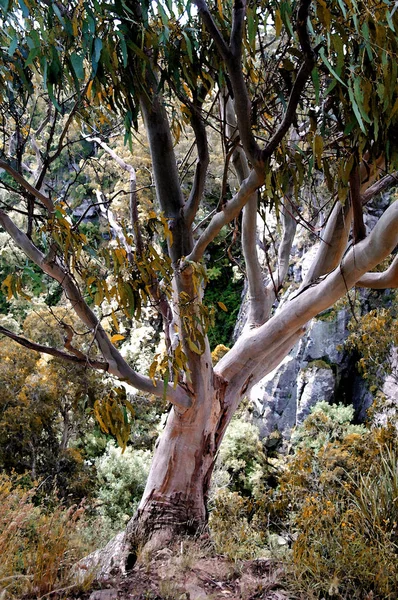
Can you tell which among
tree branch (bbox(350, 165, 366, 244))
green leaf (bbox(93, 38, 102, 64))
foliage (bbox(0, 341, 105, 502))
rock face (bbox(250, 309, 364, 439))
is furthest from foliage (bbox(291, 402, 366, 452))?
Answer: green leaf (bbox(93, 38, 102, 64))

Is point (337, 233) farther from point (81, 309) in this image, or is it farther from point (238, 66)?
point (81, 309)

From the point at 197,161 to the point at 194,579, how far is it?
8.06ft

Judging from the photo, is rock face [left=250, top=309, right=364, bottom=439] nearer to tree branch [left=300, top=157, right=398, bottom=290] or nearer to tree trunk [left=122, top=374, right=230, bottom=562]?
tree branch [left=300, top=157, right=398, bottom=290]

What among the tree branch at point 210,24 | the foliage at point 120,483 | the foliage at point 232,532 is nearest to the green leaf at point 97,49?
the tree branch at point 210,24

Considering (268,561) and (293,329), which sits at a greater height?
(293,329)

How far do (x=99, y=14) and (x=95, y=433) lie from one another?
6602mm

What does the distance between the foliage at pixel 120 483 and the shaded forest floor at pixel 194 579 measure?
3.36 meters

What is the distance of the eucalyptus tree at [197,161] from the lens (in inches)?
76.0

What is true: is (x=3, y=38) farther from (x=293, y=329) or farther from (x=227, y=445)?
(x=227, y=445)

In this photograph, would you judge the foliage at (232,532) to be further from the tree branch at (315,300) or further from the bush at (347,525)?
the tree branch at (315,300)

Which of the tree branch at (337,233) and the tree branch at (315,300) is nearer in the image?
the tree branch at (315,300)

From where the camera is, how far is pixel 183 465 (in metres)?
3.26

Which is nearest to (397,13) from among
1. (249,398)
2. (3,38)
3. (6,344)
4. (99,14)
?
(99,14)

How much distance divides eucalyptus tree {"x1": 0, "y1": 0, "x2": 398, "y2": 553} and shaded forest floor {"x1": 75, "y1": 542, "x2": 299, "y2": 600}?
0.89ft
